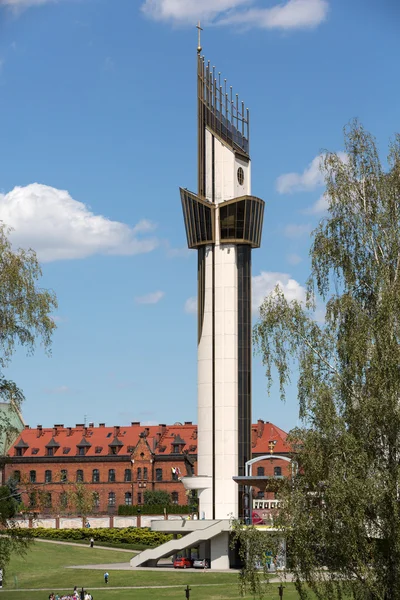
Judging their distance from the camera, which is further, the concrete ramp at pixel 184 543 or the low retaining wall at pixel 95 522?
the low retaining wall at pixel 95 522

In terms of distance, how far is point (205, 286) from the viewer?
4158 inches

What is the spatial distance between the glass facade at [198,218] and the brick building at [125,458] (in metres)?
54.9

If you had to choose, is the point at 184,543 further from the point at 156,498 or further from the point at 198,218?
the point at 156,498

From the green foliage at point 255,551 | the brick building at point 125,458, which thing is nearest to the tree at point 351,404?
the green foliage at point 255,551

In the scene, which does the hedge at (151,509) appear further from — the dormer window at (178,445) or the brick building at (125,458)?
the dormer window at (178,445)

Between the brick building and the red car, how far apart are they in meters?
52.4

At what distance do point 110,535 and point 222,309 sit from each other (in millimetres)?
35587

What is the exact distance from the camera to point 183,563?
3927 inches

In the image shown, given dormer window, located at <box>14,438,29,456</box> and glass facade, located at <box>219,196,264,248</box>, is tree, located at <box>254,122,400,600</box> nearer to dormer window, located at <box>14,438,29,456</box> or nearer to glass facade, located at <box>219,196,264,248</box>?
glass facade, located at <box>219,196,264,248</box>

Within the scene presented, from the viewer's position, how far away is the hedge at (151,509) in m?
146

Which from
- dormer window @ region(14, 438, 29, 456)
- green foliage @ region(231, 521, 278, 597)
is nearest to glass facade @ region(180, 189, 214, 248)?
green foliage @ region(231, 521, 278, 597)

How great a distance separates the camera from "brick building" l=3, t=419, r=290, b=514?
158 meters

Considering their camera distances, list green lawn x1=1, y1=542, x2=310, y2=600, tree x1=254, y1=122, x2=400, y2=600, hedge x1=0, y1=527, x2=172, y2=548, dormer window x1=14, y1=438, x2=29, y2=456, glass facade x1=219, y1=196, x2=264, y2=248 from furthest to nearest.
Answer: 1. dormer window x1=14, y1=438, x2=29, y2=456
2. hedge x1=0, y1=527, x2=172, y2=548
3. glass facade x1=219, y1=196, x2=264, y2=248
4. green lawn x1=1, y1=542, x2=310, y2=600
5. tree x1=254, y1=122, x2=400, y2=600

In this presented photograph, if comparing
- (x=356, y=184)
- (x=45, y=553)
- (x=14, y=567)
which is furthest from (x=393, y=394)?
(x=45, y=553)
